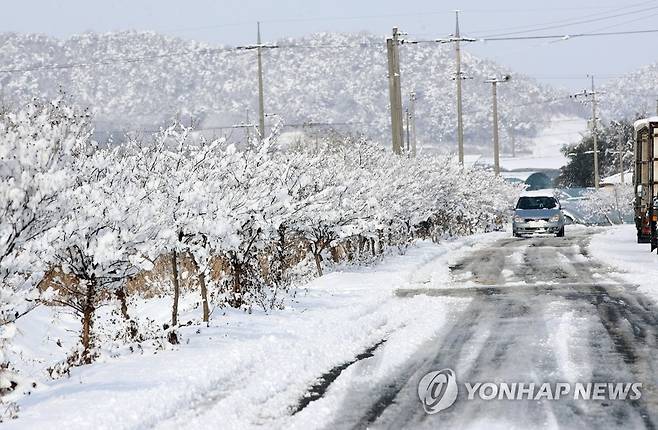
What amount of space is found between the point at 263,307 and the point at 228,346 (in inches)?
125

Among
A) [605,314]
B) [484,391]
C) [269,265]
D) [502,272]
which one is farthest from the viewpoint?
[502,272]

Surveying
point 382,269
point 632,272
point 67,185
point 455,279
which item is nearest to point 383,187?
point 382,269

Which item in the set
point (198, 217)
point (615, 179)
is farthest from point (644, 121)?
point (615, 179)

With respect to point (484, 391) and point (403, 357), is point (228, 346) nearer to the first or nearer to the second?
point (403, 357)

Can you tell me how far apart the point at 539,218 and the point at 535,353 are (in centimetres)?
2755

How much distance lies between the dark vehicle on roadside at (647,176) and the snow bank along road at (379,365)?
833 cm

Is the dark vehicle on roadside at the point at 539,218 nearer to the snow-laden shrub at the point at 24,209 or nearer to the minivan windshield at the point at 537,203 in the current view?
the minivan windshield at the point at 537,203

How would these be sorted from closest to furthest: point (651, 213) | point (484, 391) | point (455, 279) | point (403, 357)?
point (484, 391), point (403, 357), point (455, 279), point (651, 213)

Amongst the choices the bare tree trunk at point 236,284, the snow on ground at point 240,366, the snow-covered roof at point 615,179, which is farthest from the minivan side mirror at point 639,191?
the snow-covered roof at point 615,179

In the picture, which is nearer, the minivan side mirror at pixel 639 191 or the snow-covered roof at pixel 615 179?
the minivan side mirror at pixel 639 191

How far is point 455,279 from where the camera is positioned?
66.2 ft

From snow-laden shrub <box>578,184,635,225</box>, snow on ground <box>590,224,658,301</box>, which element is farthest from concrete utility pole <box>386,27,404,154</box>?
snow-laden shrub <box>578,184,635,225</box>

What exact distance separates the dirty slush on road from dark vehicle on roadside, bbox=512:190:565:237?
56.1 ft

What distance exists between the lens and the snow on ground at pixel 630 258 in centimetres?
1824
